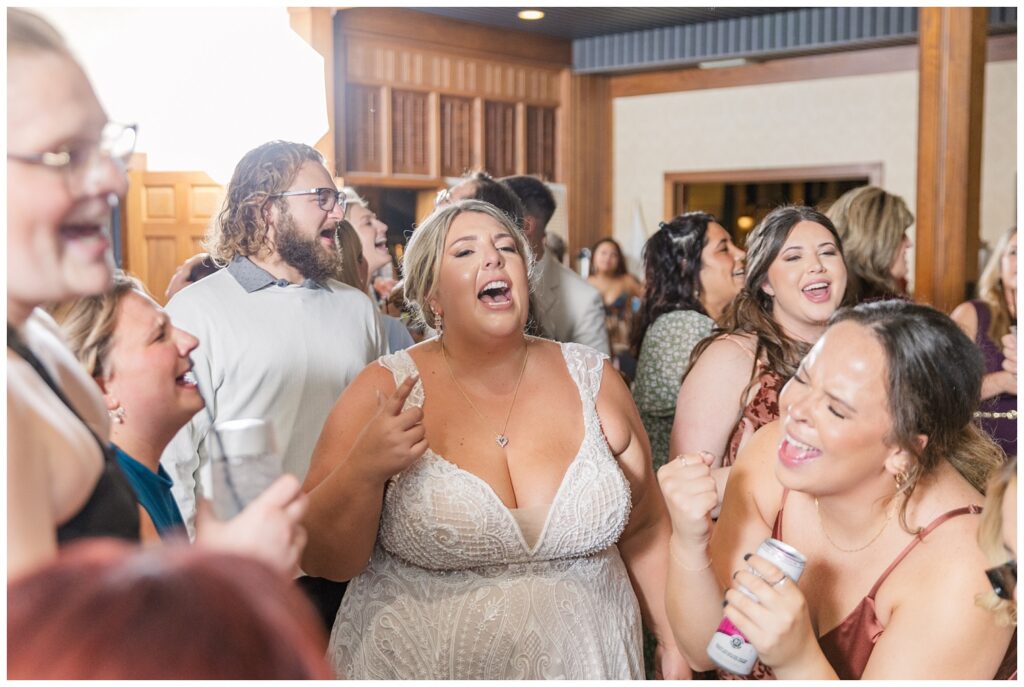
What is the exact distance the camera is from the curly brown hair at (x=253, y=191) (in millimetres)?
1438

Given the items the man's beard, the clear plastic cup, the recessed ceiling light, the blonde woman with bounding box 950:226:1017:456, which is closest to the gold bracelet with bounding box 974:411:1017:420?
the blonde woman with bounding box 950:226:1017:456

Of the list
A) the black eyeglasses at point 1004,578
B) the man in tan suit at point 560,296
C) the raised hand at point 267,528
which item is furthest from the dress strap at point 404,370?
the man in tan suit at point 560,296

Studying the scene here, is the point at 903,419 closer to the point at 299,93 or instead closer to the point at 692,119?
the point at 299,93

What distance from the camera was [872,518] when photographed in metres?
1.21

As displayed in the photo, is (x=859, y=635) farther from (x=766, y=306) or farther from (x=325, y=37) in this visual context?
(x=325, y=37)

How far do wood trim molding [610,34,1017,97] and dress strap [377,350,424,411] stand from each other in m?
4.72

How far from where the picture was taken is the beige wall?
5.30 meters

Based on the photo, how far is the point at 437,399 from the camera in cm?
142

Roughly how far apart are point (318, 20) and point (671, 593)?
4.40 meters

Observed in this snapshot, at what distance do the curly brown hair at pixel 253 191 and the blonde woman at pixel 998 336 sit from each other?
3.75 feet

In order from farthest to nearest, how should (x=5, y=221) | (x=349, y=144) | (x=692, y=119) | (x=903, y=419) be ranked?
1. (x=692, y=119)
2. (x=349, y=144)
3. (x=903, y=419)
4. (x=5, y=221)

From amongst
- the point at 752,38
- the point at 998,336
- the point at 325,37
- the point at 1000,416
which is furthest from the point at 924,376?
the point at 752,38

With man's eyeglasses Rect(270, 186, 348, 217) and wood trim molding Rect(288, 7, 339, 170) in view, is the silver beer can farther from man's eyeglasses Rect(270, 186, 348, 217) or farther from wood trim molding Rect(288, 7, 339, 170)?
wood trim molding Rect(288, 7, 339, 170)

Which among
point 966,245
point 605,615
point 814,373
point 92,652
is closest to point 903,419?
point 814,373
